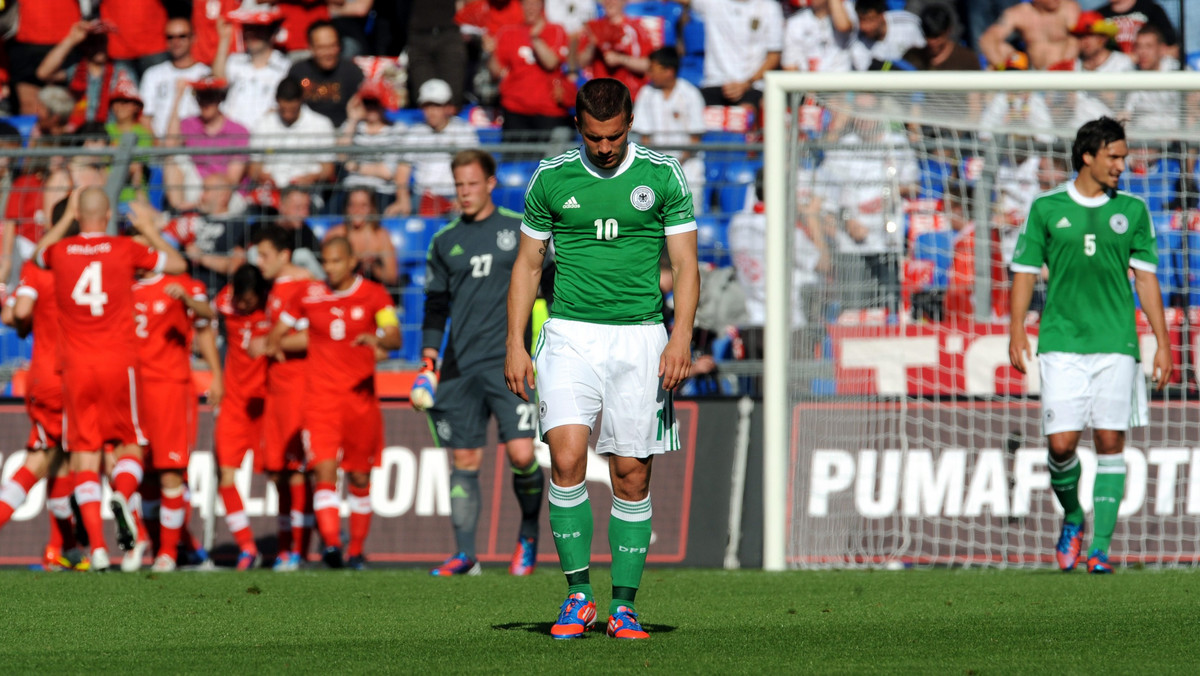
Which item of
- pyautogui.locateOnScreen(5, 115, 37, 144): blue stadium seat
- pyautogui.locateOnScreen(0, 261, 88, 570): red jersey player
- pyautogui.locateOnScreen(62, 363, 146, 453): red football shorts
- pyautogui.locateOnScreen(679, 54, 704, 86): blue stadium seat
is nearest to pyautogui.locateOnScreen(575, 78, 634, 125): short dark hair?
pyautogui.locateOnScreen(62, 363, 146, 453): red football shorts

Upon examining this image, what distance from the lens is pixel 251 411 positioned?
10727 millimetres

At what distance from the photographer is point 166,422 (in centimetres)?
996

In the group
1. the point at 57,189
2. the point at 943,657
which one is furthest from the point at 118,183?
the point at 943,657

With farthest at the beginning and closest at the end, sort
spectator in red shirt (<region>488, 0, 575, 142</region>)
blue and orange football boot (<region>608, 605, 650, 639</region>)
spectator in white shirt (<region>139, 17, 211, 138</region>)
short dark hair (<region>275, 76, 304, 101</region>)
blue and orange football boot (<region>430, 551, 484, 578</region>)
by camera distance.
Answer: spectator in white shirt (<region>139, 17, 211, 138</region>)
spectator in red shirt (<region>488, 0, 575, 142</region>)
short dark hair (<region>275, 76, 304, 101</region>)
blue and orange football boot (<region>430, 551, 484, 578</region>)
blue and orange football boot (<region>608, 605, 650, 639</region>)

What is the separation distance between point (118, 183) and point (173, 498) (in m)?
2.92

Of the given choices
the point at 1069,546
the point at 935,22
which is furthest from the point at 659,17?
the point at 1069,546

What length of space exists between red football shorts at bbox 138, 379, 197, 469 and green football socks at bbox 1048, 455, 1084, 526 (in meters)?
5.70

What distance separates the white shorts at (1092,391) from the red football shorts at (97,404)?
5776 millimetres

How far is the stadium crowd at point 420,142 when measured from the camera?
1045 cm

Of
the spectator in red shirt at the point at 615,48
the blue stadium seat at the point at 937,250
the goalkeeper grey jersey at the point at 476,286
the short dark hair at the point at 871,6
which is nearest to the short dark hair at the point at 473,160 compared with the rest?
the goalkeeper grey jersey at the point at 476,286

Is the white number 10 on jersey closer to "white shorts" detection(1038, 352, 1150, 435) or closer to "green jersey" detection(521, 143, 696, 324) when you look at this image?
"green jersey" detection(521, 143, 696, 324)

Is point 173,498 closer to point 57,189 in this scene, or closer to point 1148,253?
point 57,189

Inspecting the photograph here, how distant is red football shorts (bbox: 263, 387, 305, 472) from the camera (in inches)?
409

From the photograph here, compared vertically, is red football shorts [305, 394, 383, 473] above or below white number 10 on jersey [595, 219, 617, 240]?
below
